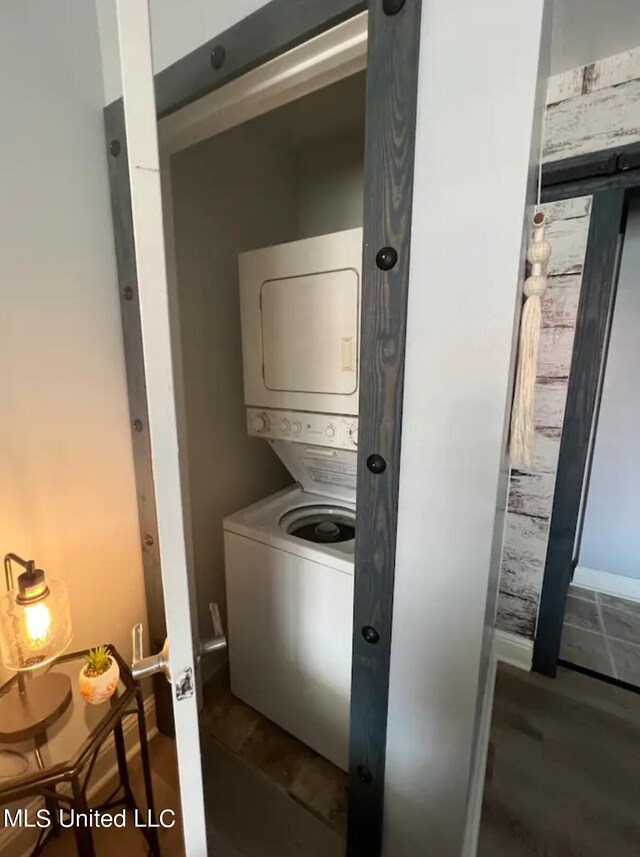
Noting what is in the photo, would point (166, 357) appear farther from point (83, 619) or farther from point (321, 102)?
point (321, 102)

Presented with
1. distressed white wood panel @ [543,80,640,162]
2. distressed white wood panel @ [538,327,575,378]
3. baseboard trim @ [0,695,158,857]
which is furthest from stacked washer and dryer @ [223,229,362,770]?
distressed white wood panel @ [543,80,640,162]

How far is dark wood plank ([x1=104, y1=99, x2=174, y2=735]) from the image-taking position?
1.29 meters

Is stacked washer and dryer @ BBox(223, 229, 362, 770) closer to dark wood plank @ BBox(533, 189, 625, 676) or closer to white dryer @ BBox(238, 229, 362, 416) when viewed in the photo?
white dryer @ BBox(238, 229, 362, 416)

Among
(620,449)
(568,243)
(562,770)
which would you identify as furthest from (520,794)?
(568,243)

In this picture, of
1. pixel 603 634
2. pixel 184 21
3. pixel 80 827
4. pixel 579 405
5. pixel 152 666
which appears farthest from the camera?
pixel 603 634

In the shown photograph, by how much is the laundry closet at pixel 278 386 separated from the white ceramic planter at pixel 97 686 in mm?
638

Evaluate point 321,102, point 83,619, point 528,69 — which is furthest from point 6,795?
point 321,102

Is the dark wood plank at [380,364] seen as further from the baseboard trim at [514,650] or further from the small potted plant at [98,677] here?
the baseboard trim at [514,650]

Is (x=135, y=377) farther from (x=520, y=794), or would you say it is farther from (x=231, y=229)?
(x=520, y=794)

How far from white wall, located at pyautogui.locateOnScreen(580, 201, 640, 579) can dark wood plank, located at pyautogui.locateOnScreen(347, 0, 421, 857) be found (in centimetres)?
243

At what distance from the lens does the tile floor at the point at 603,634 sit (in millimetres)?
2100

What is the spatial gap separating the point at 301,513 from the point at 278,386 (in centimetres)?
62

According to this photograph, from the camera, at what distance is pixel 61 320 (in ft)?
4.12

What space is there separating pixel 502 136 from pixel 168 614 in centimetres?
103
